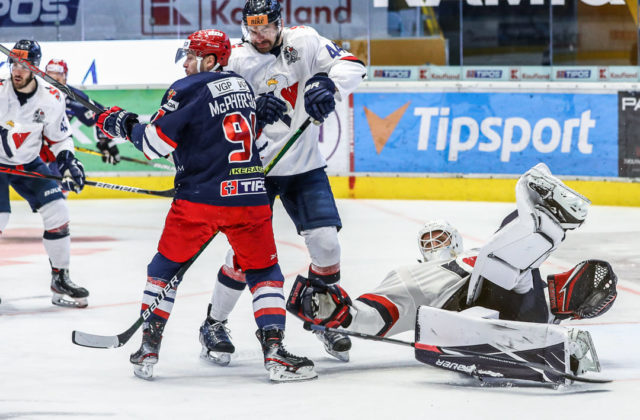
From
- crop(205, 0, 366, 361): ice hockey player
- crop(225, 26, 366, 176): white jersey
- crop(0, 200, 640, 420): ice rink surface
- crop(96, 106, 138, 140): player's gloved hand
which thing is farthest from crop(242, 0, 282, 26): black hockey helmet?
crop(0, 200, 640, 420): ice rink surface

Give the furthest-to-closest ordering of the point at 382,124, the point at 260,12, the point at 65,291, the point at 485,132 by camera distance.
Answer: the point at 382,124 → the point at 485,132 → the point at 65,291 → the point at 260,12

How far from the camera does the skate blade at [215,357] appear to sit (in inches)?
149

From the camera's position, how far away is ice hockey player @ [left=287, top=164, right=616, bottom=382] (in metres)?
3.34

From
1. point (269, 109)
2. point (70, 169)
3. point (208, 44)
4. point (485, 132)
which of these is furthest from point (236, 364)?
point (485, 132)

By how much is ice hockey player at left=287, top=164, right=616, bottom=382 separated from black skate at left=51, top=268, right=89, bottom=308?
1820 millimetres

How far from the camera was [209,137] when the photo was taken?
3.44 metres

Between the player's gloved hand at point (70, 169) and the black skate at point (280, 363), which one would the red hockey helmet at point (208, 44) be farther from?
the player's gloved hand at point (70, 169)

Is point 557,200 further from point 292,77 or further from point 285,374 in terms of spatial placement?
point 292,77

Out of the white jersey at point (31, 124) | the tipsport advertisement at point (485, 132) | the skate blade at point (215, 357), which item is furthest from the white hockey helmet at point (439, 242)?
the tipsport advertisement at point (485, 132)

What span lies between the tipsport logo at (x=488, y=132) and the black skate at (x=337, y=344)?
5.70 meters

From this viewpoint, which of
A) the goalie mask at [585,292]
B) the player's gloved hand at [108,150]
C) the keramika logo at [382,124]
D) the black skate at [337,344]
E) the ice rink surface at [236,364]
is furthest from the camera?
the keramika logo at [382,124]

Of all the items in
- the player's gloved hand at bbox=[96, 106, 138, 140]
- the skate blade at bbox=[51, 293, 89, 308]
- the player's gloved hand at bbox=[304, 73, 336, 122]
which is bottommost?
the skate blade at bbox=[51, 293, 89, 308]

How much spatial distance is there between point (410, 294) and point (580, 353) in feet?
2.27

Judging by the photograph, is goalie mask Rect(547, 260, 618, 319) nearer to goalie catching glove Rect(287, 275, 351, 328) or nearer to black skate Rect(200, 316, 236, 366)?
goalie catching glove Rect(287, 275, 351, 328)
